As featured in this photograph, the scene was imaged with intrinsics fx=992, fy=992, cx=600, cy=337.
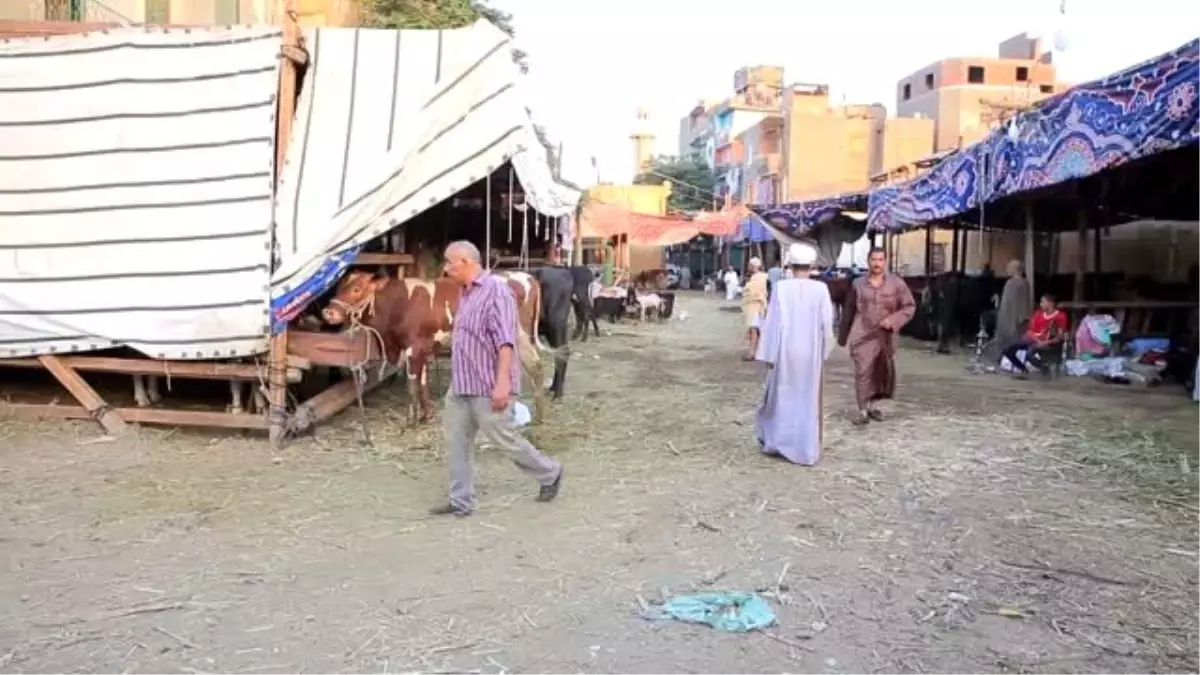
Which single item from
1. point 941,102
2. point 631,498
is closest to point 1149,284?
point 631,498

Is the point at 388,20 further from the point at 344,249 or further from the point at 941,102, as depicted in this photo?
the point at 941,102

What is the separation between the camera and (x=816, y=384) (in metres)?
6.95

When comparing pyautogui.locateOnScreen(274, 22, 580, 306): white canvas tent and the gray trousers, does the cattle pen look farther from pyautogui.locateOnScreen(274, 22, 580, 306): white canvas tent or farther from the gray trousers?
the gray trousers

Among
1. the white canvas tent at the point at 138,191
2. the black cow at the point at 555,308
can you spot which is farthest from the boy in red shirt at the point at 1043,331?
the white canvas tent at the point at 138,191

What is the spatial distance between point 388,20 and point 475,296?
14351mm

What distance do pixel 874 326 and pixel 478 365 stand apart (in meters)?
4.19

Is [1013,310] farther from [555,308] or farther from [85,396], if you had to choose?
[85,396]

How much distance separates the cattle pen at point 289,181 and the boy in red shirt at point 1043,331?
24.6ft

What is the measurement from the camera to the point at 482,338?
533 cm

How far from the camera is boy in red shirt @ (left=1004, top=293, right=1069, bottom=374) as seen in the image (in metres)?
11.9

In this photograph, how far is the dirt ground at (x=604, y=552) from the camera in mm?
3760

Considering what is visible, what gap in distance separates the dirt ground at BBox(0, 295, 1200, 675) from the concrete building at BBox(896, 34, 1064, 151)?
31781mm

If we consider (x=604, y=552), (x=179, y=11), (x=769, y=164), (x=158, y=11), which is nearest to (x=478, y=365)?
(x=604, y=552)

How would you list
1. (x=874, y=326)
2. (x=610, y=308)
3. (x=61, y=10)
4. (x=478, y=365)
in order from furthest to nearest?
1. (x=610, y=308)
2. (x=61, y=10)
3. (x=874, y=326)
4. (x=478, y=365)
